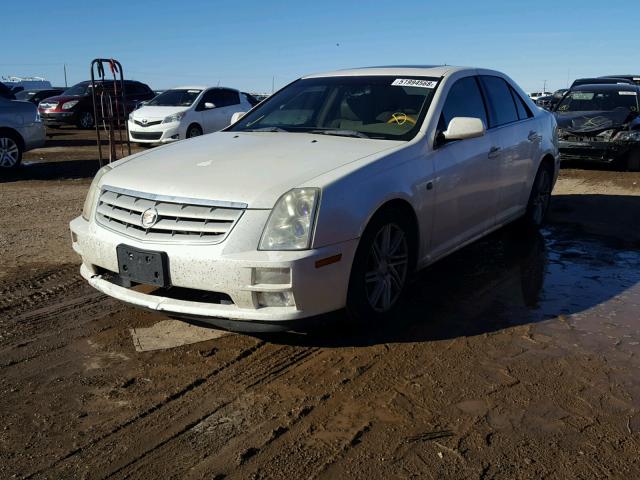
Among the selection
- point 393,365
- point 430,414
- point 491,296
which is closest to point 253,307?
point 393,365

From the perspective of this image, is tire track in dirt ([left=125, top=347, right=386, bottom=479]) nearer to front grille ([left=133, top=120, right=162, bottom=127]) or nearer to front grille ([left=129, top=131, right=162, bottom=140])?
front grille ([left=129, top=131, right=162, bottom=140])

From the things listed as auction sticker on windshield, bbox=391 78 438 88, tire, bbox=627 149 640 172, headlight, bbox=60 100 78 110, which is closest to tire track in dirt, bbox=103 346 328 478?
auction sticker on windshield, bbox=391 78 438 88

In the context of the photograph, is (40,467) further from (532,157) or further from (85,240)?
(532,157)

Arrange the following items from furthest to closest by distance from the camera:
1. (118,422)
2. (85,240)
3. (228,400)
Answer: (85,240) → (228,400) → (118,422)

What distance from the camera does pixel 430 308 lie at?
4.37 metres

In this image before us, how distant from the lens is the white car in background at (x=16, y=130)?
11.4m

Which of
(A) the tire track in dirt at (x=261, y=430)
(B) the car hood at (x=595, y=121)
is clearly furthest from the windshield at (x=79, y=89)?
(A) the tire track in dirt at (x=261, y=430)

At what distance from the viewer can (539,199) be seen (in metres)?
6.52

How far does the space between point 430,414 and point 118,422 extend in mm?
1437

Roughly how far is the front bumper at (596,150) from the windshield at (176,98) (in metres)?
8.93

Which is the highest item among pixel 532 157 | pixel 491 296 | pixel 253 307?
pixel 532 157

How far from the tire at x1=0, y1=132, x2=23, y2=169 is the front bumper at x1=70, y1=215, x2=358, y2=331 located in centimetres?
933

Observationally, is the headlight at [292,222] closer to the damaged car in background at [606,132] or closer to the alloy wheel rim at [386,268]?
the alloy wheel rim at [386,268]

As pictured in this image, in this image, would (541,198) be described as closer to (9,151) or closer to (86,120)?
(9,151)
